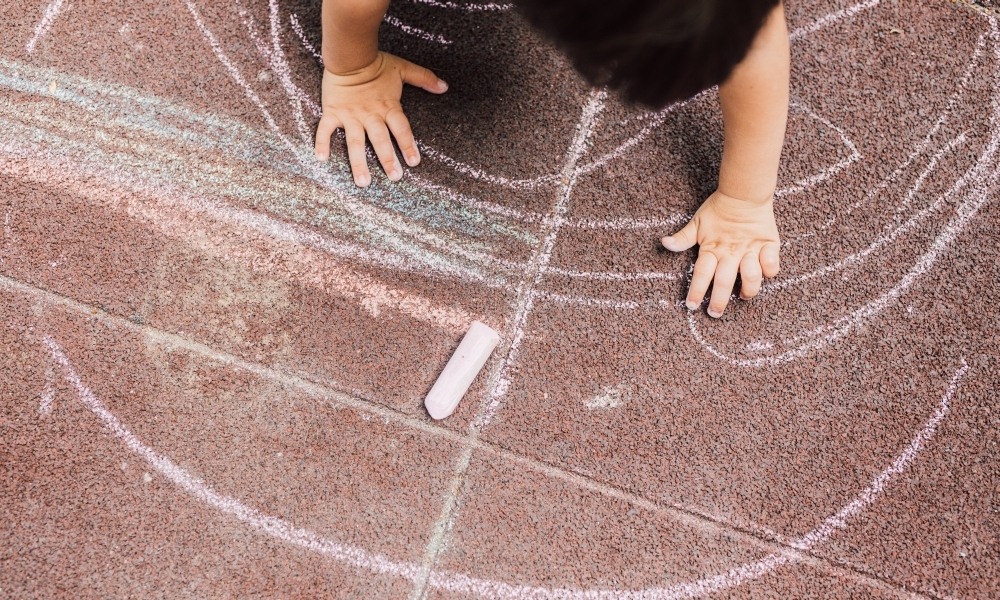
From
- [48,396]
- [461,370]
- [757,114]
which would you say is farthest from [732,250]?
[48,396]

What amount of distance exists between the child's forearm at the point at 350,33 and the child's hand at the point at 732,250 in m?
0.55

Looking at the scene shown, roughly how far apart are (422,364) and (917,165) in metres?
0.83

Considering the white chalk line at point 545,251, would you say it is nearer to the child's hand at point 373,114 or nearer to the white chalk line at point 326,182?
the white chalk line at point 326,182

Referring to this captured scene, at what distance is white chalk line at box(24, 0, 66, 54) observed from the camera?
1069 millimetres

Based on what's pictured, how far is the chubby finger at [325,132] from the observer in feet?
3.36

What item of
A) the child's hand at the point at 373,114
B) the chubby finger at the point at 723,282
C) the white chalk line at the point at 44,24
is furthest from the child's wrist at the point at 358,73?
the chubby finger at the point at 723,282

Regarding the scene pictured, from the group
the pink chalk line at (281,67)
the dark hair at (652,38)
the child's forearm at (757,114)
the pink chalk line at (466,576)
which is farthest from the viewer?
the pink chalk line at (281,67)

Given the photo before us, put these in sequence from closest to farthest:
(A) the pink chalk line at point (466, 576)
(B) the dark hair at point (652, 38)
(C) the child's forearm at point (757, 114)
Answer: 1. (B) the dark hair at point (652, 38)
2. (C) the child's forearm at point (757, 114)
3. (A) the pink chalk line at point (466, 576)

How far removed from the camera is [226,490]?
965 mm

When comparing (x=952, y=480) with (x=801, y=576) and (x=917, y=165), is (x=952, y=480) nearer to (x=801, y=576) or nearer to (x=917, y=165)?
(x=801, y=576)

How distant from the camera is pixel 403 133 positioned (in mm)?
1024

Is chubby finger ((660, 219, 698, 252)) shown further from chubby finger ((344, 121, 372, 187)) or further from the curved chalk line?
chubby finger ((344, 121, 372, 187))

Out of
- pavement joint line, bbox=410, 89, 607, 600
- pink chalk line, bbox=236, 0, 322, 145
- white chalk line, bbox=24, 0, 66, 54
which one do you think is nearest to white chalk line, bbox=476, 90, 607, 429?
pavement joint line, bbox=410, 89, 607, 600

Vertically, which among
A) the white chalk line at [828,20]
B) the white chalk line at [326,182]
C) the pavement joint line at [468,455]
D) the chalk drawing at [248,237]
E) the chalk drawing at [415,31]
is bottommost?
→ the pavement joint line at [468,455]
